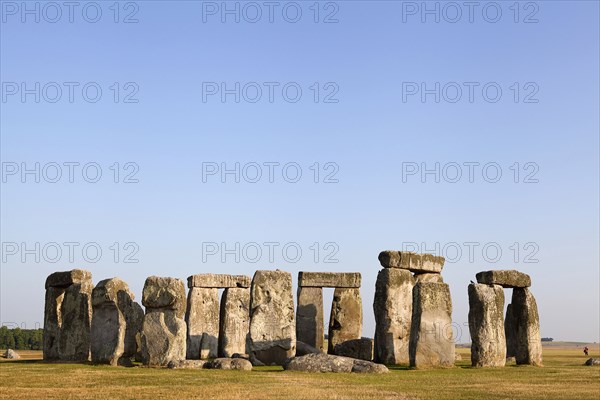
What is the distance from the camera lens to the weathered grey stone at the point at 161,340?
2055cm

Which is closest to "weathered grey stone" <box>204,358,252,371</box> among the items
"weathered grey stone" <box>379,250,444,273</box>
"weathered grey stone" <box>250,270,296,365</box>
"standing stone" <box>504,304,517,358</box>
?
"weathered grey stone" <box>250,270,296,365</box>

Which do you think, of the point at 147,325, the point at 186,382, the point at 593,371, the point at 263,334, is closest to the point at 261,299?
the point at 263,334

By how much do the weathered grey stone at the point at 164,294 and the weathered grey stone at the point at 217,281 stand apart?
5.60 meters

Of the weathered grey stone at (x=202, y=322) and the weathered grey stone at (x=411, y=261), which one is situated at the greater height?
the weathered grey stone at (x=411, y=261)

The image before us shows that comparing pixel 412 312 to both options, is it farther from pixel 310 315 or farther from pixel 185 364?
pixel 310 315

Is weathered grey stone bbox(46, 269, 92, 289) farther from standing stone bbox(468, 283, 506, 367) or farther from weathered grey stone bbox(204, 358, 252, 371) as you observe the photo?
standing stone bbox(468, 283, 506, 367)

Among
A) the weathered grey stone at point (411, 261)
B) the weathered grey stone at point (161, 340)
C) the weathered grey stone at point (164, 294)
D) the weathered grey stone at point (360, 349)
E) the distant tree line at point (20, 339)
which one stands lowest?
the distant tree line at point (20, 339)

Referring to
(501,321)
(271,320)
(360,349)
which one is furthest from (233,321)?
(501,321)

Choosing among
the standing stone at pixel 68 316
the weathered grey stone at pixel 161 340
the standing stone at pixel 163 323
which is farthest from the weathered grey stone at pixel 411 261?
the standing stone at pixel 68 316

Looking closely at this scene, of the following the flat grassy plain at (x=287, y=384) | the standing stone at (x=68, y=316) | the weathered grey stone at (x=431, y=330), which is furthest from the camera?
the standing stone at (x=68, y=316)

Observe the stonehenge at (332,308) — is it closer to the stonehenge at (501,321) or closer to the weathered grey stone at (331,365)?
the stonehenge at (501,321)

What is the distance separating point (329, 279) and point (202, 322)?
15.2ft

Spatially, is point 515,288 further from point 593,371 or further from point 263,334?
point 263,334

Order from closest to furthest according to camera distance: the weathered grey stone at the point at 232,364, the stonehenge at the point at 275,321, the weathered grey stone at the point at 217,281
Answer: the weathered grey stone at the point at 232,364, the stonehenge at the point at 275,321, the weathered grey stone at the point at 217,281
